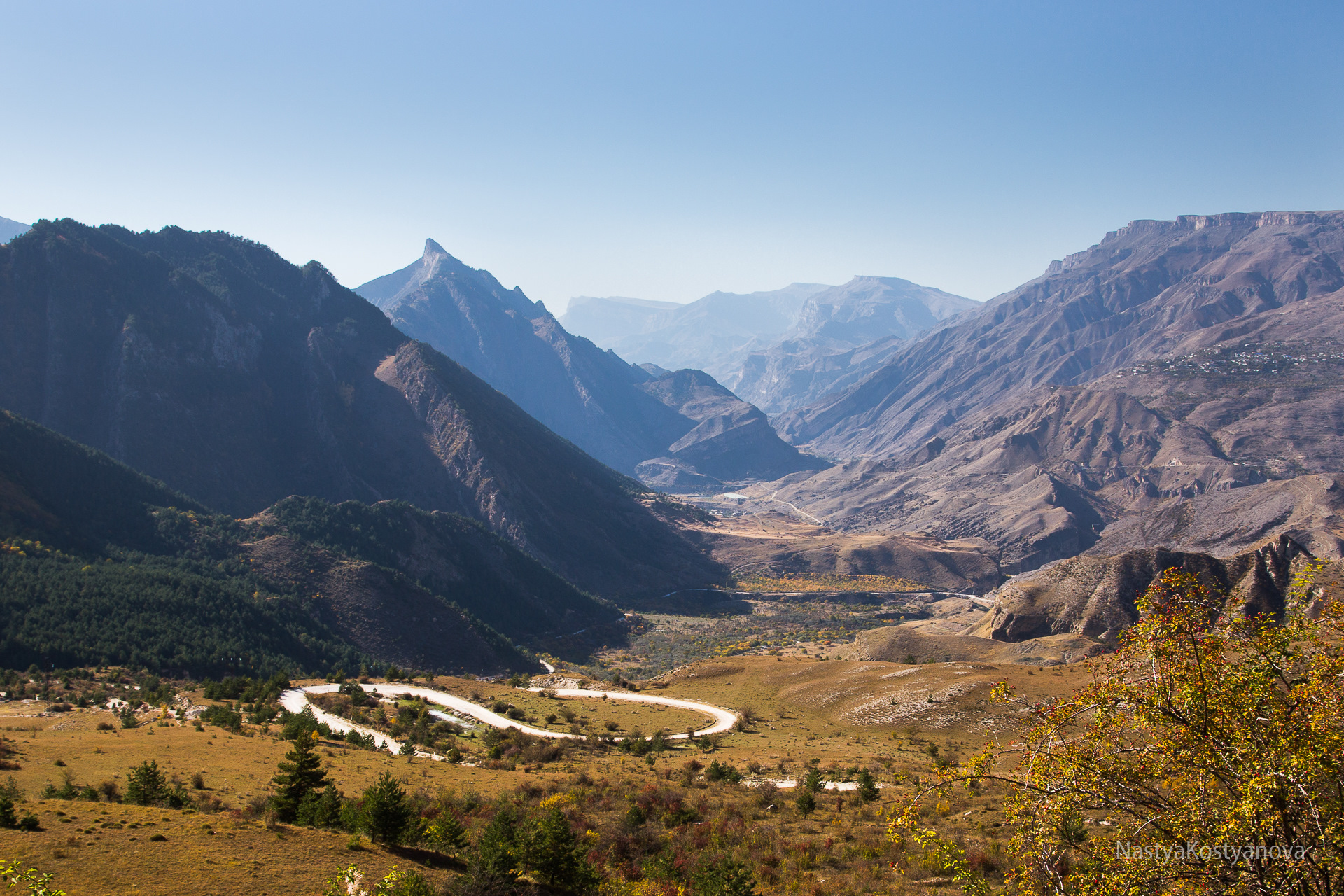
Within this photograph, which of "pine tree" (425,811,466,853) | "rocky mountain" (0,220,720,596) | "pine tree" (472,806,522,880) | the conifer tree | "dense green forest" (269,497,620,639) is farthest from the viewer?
"rocky mountain" (0,220,720,596)

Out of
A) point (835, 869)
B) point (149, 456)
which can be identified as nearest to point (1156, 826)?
point (835, 869)

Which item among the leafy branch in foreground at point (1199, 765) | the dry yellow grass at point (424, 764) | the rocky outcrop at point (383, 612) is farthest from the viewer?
the rocky outcrop at point (383, 612)

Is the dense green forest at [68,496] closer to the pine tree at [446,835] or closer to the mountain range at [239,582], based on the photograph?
the mountain range at [239,582]

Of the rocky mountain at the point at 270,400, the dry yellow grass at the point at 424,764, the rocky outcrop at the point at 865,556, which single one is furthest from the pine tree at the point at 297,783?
the rocky outcrop at the point at 865,556

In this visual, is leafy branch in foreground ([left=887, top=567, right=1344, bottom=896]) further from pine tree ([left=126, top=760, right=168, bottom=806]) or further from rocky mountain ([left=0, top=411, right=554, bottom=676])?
rocky mountain ([left=0, top=411, right=554, bottom=676])

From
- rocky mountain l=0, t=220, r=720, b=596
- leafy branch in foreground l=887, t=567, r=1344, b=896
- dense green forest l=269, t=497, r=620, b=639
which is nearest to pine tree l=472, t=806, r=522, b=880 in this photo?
leafy branch in foreground l=887, t=567, r=1344, b=896

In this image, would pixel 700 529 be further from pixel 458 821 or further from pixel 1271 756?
pixel 1271 756
